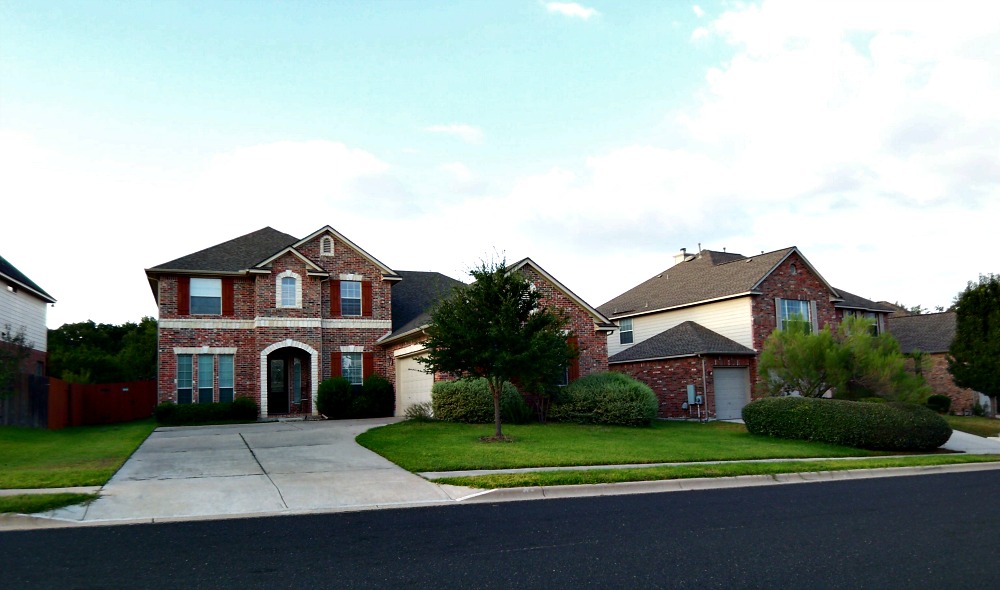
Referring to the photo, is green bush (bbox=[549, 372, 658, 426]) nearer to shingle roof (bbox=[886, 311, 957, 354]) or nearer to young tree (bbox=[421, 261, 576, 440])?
young tree (bbox=[421, 261, 576, 440])

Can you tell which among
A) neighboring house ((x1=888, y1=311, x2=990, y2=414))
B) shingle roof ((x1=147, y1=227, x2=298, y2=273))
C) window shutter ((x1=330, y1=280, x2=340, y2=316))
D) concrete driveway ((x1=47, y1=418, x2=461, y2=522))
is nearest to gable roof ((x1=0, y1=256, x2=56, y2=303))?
shingle roof ((x1=147, y1=227, x2=298, y2=273))

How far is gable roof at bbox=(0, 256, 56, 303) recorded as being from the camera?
97.5 ft

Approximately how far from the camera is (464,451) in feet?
56.4

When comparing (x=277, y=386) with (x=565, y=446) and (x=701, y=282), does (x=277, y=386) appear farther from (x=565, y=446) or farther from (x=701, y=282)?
(x=565, y=446)

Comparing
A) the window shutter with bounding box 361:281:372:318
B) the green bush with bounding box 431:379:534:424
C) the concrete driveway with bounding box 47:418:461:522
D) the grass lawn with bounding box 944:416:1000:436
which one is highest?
the window shutter with bounding box 361:281:372:318

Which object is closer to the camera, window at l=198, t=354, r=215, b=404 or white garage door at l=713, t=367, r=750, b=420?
window at l=198, t=354, r=215, b=404

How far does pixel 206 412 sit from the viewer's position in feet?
94.9

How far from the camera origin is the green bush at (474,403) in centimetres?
2467

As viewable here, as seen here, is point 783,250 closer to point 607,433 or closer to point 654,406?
point 654,406

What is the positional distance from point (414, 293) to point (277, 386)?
10.5 metres

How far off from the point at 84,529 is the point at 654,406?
18440 mm

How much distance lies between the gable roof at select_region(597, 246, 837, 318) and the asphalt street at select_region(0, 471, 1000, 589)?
21943 millimetres

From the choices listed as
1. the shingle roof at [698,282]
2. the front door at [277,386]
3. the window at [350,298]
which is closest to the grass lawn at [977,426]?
the shingle roof at [698,282]

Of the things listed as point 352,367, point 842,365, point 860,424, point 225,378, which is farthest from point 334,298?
point 860,424
